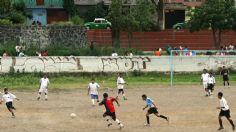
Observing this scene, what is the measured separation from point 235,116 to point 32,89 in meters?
18.1

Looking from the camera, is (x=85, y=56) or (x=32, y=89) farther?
(x=85, y=56)

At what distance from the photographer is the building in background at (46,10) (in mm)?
79625

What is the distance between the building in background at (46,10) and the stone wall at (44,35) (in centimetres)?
1610

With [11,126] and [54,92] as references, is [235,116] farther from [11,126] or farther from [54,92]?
[54,92]

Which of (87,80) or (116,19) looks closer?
(87,80)

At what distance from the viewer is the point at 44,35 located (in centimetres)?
6306

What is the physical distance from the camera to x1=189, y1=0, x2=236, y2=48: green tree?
6488 centimetres

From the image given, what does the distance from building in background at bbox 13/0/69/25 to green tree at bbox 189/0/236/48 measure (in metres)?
19.3

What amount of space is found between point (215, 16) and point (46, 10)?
2406cm

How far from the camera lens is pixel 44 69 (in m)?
52.2

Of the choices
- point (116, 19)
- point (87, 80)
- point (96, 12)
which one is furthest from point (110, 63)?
point (96, 12)

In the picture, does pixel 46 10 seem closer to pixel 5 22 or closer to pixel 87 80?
pixel 5 22

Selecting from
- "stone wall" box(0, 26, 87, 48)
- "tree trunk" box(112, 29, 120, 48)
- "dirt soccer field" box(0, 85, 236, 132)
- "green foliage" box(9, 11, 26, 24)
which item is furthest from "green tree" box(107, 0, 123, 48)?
"dirt soccer field" box(0, 85, 236, 132)

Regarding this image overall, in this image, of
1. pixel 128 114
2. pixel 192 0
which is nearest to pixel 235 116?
pixel 128 114
